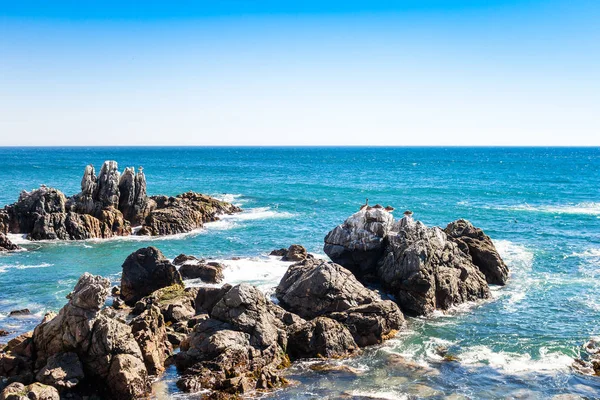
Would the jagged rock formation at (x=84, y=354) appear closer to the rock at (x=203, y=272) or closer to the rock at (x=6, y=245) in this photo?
the rock at (x=203, y=272)

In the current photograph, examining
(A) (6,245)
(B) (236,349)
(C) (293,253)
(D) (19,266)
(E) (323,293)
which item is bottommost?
(D) (19,266)

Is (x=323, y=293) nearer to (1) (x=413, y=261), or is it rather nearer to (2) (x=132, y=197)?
(1) (x=413, y=261)

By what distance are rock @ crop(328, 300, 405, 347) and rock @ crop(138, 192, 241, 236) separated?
3442 cm

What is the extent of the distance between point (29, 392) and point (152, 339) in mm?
6464

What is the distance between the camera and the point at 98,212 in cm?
5934

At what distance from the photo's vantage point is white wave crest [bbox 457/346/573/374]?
87.4 ft

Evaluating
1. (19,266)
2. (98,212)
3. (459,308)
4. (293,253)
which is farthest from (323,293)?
(98,212)

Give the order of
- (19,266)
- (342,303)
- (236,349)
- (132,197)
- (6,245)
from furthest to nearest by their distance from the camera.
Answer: (132,197), (6,245), (19,266), (342,303), (236,349)

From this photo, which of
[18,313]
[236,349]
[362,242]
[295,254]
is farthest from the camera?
[295,254]

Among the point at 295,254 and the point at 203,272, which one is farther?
the point at 295,254

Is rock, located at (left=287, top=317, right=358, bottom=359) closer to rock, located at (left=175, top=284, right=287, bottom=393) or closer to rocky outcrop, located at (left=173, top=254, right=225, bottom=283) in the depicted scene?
rock, located at (left=175, top=284, right=287, bottom=393)

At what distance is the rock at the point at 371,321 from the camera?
28.8m

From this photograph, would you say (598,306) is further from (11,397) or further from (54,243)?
(54,243)

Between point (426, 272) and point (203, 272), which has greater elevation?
point (426, 272)
